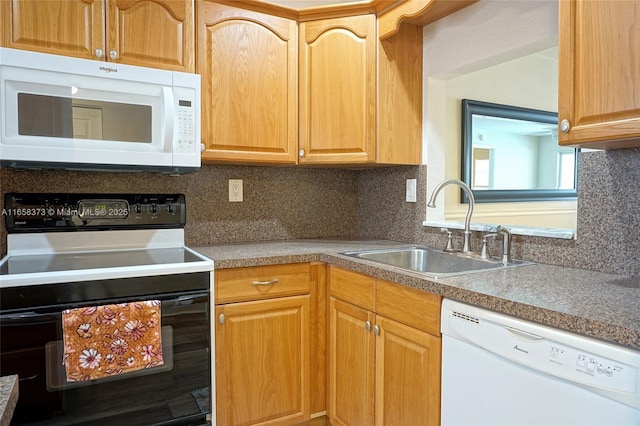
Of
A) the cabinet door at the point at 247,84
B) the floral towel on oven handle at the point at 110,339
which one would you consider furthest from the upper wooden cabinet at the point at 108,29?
the floral towel on oven handle at the point at 110,339

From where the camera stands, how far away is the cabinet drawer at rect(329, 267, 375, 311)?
1676 millimetres

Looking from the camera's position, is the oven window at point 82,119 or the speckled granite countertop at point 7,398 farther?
the oven window at point 82,119

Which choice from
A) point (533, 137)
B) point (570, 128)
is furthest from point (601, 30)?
point (533, 137)

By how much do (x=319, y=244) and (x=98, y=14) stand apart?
1.41 meters

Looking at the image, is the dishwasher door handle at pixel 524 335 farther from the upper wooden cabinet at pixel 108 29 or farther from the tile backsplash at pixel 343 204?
the upper wooden cabinet at pixel 108 29

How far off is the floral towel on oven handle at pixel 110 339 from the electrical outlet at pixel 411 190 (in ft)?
4.43

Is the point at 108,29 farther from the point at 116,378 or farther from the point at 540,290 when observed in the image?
the point at 540,290

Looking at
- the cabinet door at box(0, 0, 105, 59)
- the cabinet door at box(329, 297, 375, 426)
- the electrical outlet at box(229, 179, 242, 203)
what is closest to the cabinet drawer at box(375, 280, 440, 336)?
the cabinet door at box(329, 297, 375, 426)

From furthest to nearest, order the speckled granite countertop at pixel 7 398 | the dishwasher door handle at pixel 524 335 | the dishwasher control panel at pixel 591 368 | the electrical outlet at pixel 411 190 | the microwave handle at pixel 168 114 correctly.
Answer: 1. the electrical outlet at pixel 411 190
2. the microwave handle at pixel 168 114
3. the dishwasher door handle at pixel 524 335
4. the dishwasher control panel at pixel 591 368
5. the speckled granite countertop at pixel 7 398

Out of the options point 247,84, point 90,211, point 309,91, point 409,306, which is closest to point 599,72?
point 409,306

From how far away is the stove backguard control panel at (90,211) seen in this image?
1.85 m

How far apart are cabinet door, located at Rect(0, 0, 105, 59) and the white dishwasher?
66.3 inches

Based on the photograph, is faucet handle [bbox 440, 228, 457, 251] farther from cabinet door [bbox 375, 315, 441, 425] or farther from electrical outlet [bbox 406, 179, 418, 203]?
cabinet door [bbox 375, 315, 441, 425]

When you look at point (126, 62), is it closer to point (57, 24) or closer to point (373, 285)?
point (57, 24)
